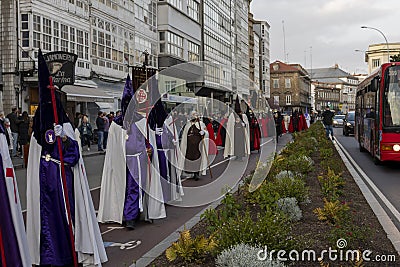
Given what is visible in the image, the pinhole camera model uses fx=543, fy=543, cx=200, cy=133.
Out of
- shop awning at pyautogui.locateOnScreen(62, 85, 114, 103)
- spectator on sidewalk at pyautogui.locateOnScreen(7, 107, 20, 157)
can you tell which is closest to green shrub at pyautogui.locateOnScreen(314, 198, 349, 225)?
spectator on sidewalk at pyautogui.locateOnScreen(7, 107, 20, 157)

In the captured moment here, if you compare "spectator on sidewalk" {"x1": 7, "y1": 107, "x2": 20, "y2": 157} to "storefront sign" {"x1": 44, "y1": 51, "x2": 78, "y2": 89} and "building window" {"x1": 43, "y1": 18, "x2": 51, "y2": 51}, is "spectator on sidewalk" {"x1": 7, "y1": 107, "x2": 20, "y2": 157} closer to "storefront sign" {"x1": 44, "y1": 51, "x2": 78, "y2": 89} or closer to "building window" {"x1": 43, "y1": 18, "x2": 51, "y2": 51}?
"storefront sign" {"x1": 44, "y1": 51, "x2": 78, "y2": 89}

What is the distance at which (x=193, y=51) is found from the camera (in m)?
46.6

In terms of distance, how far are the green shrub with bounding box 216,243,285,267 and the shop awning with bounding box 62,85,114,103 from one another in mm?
20370

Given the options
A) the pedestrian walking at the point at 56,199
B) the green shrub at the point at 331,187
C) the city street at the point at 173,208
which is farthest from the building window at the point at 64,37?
the pedestrian walking at the point at 56,199

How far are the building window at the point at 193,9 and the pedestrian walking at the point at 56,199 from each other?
40.3 m

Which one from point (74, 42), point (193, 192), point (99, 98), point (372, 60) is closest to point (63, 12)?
point (74, 42)

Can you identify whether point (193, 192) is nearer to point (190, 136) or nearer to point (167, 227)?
point (190, 136)

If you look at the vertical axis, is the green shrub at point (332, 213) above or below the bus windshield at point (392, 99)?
below

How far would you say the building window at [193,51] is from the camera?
45.4 m

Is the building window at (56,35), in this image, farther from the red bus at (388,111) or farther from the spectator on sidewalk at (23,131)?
the red bus at (388,111)

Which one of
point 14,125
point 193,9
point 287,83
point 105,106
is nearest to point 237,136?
point 14,125

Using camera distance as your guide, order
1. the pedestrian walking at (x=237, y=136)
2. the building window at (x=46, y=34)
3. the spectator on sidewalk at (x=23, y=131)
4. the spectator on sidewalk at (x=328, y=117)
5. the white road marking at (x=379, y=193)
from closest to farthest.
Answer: the white road marking at (x=379, y=193) < the pedestrian walking at (x=237, y=136) < the spectator on sidewalk at (x=23, y=131) < the building window at (x=46, y=34) < the spectator on sidewalk at (x=328, y=117)

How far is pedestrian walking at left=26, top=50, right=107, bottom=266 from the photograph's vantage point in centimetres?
610

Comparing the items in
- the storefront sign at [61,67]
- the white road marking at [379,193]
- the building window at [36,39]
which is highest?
the building window at [36,39]
